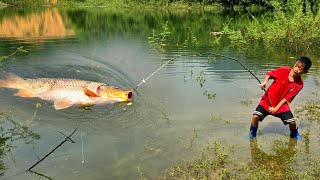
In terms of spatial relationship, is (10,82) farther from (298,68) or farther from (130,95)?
(298,68)

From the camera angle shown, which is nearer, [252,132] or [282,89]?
Answer: [282,89]

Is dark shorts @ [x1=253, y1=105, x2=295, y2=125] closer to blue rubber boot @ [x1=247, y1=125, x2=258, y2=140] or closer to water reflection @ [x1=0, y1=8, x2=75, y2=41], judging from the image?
blue rubber boot @ [x1=247, y1=125, x2=258, y2=140]

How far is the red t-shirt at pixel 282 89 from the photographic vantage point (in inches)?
253

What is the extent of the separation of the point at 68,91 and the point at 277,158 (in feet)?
16.4

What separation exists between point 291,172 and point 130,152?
7.81 ft

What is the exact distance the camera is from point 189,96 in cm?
959

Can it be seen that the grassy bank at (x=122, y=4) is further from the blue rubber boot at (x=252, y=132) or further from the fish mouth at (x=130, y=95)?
the blue rubber boot at (x=252, y=132)

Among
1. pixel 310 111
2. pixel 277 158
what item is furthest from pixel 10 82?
pixel 310 111

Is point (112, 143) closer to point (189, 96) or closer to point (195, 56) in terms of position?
point (189, 96)

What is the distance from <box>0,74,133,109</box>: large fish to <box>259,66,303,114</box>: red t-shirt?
323cm

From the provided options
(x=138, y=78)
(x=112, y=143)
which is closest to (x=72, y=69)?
(x=138, y=78)

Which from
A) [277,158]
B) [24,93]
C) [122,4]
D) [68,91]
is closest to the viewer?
[277,158]

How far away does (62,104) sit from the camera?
28.2 ft

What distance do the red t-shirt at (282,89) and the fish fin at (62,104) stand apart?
4.21 meters
